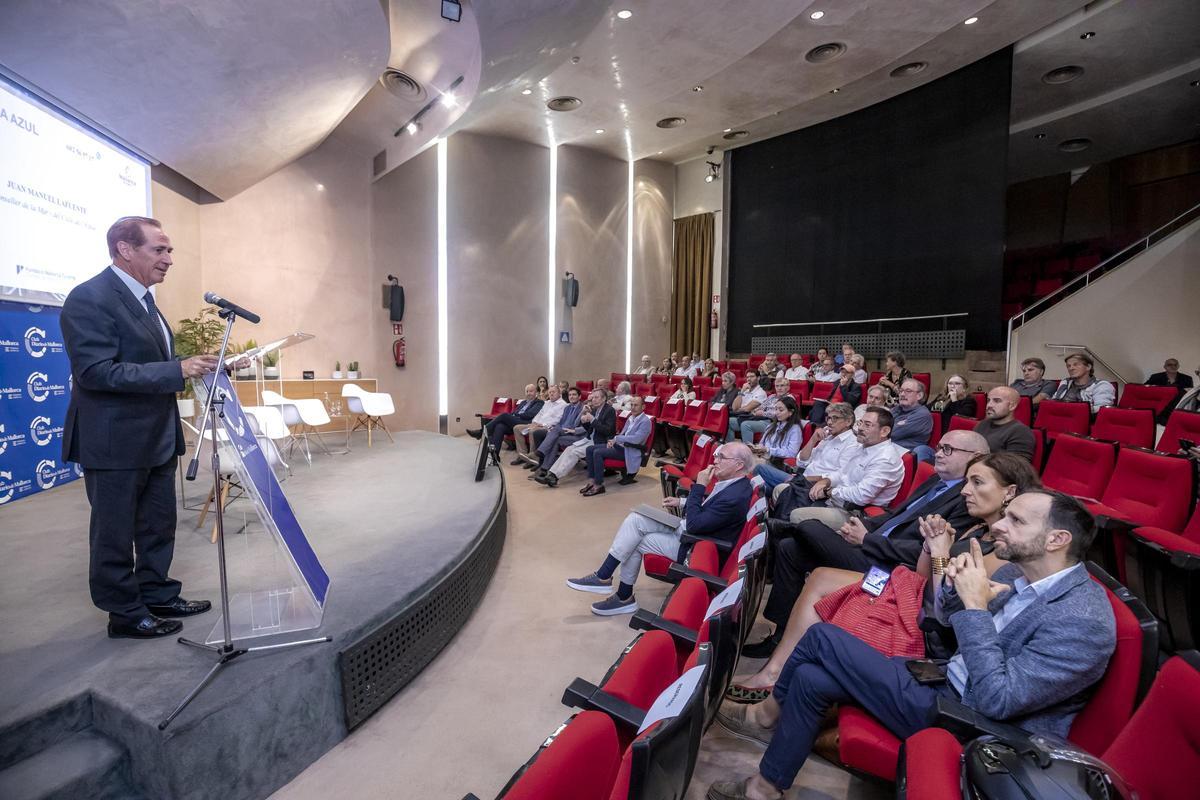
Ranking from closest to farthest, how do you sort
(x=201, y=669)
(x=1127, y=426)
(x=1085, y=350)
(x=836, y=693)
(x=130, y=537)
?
(x=836, y=693), (x=201, y=669), (x=130, y=537), (x=1127, y=426), (x=1085, y=350)

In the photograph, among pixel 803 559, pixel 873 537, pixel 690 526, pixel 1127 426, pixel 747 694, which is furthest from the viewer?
pixel 1127 426

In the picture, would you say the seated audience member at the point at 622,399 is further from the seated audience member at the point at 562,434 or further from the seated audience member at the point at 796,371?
the seated audience member at the point at 796,371

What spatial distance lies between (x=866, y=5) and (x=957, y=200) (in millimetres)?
3275

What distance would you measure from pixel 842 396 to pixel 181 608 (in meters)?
Answer: 5.97

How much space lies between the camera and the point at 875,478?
294 centimetres

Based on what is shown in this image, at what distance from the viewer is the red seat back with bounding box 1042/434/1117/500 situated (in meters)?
2.84

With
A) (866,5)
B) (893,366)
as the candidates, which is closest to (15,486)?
(893,366)

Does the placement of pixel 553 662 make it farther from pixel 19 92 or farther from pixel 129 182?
pixel 129 182

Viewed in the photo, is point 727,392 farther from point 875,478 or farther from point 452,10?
point 452,10

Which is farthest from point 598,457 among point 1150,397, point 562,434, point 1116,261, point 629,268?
point 1116,261

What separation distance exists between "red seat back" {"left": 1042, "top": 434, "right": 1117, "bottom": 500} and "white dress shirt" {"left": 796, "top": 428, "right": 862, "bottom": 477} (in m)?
1.02

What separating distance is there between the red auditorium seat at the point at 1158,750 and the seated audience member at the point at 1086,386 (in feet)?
15.8

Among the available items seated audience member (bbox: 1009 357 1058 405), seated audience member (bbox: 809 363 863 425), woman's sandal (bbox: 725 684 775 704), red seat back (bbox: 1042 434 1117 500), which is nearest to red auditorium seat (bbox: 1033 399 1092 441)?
seated audience member (bbox: 1009 357 1058 405)

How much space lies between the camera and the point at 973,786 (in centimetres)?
94
